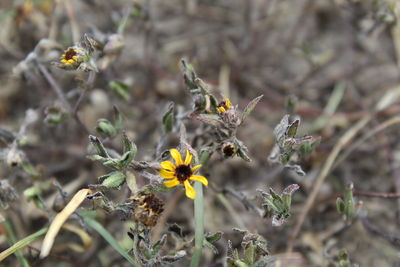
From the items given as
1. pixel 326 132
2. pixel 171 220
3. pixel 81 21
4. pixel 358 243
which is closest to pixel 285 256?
pixel 358 243

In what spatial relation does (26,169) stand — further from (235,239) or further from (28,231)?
(235,239)

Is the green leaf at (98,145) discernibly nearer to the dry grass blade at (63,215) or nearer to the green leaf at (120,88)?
the dry grass blade at (63,215)

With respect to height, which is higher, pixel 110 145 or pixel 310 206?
pixel 110 145

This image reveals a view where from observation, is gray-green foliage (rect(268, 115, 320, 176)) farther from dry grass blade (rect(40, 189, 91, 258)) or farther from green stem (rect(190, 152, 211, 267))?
dry grass blade (rect(40, 189, 91, 258))

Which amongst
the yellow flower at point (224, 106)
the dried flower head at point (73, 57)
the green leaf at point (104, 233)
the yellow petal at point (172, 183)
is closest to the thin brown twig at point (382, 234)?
the yellow flower at point (224, 106)

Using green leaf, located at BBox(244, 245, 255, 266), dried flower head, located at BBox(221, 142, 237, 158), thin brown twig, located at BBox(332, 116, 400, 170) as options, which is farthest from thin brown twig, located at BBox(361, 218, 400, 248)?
dried flower head, located at BBox(221, 142, 237, 158)

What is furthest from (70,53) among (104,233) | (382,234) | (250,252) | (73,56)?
(382,234)
